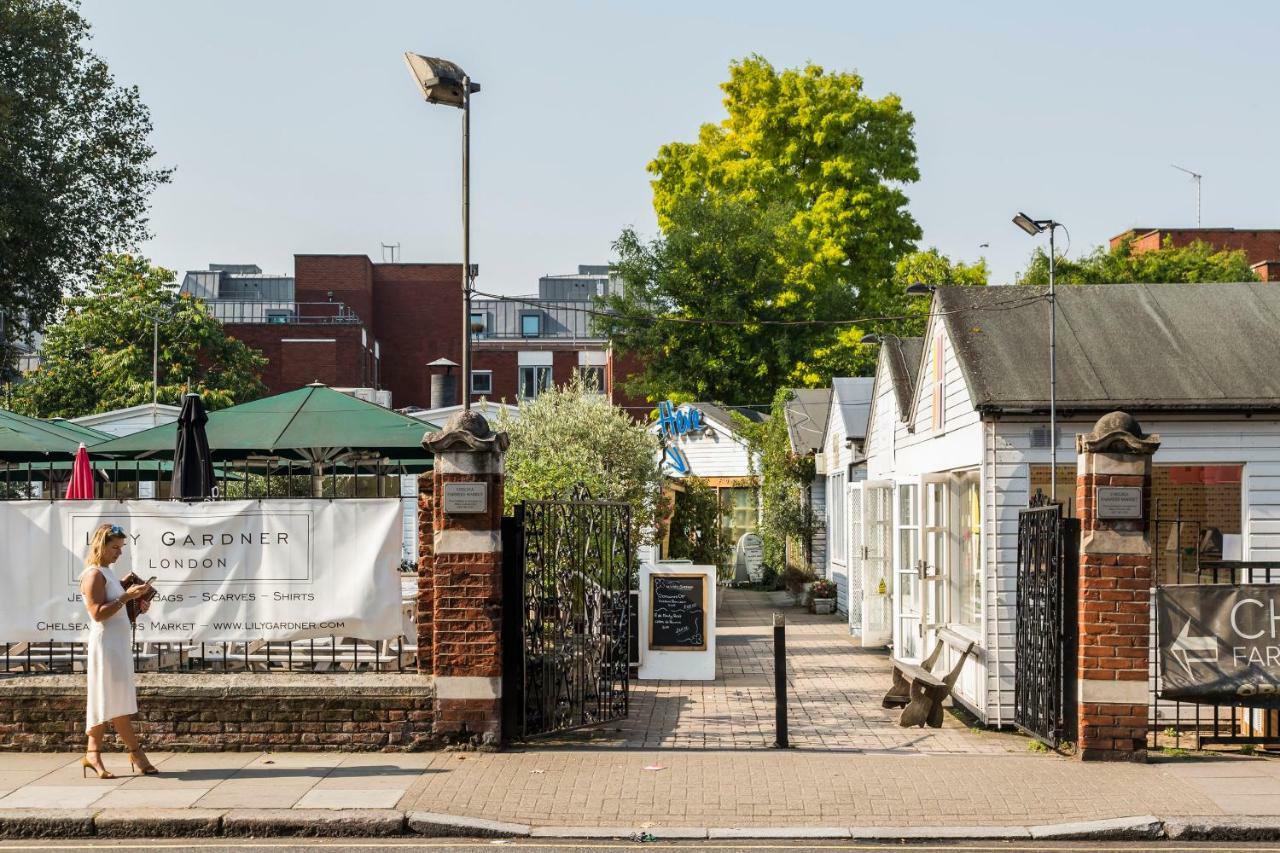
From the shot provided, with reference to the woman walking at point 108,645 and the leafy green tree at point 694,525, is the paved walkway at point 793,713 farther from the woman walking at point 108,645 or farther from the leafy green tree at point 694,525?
the leafy green tree at point 694,525

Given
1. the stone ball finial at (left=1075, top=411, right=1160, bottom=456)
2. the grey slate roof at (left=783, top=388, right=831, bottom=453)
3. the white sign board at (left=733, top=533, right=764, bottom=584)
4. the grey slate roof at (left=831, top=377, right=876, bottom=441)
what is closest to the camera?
the stone ball finial at (left=1075, top=411, right=1160, bottom=456)

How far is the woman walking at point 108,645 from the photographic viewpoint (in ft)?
33.3

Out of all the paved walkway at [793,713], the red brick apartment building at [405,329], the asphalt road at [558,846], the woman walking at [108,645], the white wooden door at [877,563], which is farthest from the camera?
the red brick apartment building at [405,329]

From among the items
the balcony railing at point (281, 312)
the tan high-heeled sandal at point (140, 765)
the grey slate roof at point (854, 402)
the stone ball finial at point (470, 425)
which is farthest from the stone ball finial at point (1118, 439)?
the balcony railing at point (281, 312)

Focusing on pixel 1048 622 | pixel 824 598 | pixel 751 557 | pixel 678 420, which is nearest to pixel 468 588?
pixel 1048 622

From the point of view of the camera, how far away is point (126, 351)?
5131 centimetres

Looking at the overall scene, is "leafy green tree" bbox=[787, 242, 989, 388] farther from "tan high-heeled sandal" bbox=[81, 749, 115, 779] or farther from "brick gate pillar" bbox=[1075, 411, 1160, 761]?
"tan high-heeled sandal" bbox=[81, 749, 115, 779]

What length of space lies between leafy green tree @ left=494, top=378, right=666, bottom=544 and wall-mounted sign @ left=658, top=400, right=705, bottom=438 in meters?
12.5

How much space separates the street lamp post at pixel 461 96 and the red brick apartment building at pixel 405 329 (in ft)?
146

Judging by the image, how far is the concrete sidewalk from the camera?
9.41 metres

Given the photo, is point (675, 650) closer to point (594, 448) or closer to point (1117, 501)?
point (594, 448)

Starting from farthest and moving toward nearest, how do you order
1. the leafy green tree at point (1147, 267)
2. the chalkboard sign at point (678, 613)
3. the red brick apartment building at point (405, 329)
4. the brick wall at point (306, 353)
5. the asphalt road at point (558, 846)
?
1. the red brick apartment building at point (405, 329)
2. the brick wall at point (306, 353)
3. the leafy green tree at point (1147, 267)
4. the chalkboard sign at point (678, 613)
5. the asphalt road at point (558, 846)

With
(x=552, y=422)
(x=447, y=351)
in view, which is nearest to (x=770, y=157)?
(x=552, y=422)

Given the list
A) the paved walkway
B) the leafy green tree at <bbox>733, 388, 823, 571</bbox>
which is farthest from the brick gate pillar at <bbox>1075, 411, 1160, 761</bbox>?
the leafy green tree at <bbox>733, 388, 823, 571</bbox>
